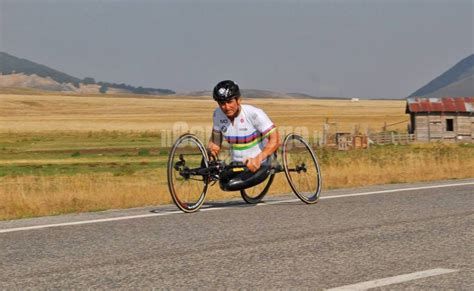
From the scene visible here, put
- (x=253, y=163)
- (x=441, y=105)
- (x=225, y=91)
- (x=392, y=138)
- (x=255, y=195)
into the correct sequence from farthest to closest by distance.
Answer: (x=392, y=138)
(x=441, y=105)
(x=255, y=195)
(x=253, y=163)
(x=225, y=91)

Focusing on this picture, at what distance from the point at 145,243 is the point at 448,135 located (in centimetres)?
6099

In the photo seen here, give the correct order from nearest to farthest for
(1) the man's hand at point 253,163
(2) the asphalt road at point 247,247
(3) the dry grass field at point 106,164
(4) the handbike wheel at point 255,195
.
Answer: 1. (2) the asphalt road at point 247,247
2. (1) the man's hand at point 253,163
3. (4) the handbike wheel at point 255,195
4. (3) the dry grass field at point 106,164

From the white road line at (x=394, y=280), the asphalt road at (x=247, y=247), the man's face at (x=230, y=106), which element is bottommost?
the white road line at (x=394, y=280)

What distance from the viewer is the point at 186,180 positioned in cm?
944

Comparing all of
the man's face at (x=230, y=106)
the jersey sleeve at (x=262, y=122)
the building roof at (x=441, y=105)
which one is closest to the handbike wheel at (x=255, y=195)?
the jersey sleeve at (x=262, y=122)

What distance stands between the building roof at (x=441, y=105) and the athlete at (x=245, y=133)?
190ft

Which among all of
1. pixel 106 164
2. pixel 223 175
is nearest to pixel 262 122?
pixel 223 175

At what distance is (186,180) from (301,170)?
164 cm

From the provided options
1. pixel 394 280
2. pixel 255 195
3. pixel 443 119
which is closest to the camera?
pixel 394 280

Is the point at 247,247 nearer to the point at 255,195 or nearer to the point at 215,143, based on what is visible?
the point at 215,143

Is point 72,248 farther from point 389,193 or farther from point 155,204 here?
point 389,193

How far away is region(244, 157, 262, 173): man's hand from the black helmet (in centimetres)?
77

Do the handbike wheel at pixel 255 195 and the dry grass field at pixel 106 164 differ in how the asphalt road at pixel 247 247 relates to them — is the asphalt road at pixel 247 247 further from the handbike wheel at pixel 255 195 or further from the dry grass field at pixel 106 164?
the dry grass field at pixel 106 164

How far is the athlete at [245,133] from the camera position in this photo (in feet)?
30.6
